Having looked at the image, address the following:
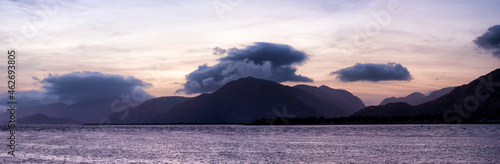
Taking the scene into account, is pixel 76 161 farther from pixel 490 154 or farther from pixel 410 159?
pixel 490 154

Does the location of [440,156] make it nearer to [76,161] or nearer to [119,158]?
[119,158]

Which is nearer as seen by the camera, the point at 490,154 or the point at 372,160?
the point at 372,160

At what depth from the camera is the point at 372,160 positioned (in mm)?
79125

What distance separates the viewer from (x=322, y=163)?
7488cm

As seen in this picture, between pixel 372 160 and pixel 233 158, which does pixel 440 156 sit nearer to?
pixel 372 160

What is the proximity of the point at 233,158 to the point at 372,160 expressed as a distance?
25.1 meters

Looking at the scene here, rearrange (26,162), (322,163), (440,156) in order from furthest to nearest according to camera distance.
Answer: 1. (440,156)
2. (26,162)
3. (322,163)

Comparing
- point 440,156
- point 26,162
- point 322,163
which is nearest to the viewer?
point 322,163

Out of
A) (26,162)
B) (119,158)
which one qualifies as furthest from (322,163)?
(26,162)

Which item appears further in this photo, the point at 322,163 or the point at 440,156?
the point at 440,156

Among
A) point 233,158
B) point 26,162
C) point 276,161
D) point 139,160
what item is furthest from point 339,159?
point 26,162

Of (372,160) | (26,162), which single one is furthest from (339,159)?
(26,162)

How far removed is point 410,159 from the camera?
3159 inches

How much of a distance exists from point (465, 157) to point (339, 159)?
2315 cm
